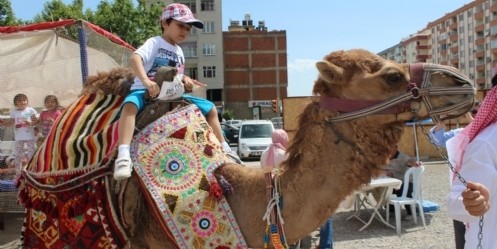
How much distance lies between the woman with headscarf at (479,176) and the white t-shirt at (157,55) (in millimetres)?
2078

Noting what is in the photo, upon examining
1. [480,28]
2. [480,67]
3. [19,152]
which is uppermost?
[480,28]

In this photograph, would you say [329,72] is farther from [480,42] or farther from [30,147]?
[480,42]

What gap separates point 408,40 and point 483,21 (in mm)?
32567

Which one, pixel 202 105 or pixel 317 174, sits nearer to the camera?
pixel 317 174

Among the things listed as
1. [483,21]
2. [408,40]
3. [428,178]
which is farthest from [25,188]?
[408,40]

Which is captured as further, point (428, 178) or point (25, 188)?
point (428, 178)

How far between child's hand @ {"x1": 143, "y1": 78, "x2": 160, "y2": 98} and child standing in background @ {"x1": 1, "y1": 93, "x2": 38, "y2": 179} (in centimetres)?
374

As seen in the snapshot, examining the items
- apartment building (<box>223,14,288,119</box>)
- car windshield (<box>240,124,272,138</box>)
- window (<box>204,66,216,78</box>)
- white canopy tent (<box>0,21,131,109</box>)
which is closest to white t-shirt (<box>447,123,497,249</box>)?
white canopy tent (<box>0,21,131,109</box>)

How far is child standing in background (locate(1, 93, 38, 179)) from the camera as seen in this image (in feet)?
21.9

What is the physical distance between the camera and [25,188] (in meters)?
4.20

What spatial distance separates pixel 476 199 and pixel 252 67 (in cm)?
6452

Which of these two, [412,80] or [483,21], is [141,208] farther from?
[483,21]

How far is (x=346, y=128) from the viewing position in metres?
2.96

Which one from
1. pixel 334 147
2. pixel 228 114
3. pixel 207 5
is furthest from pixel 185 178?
pixel 207 5
